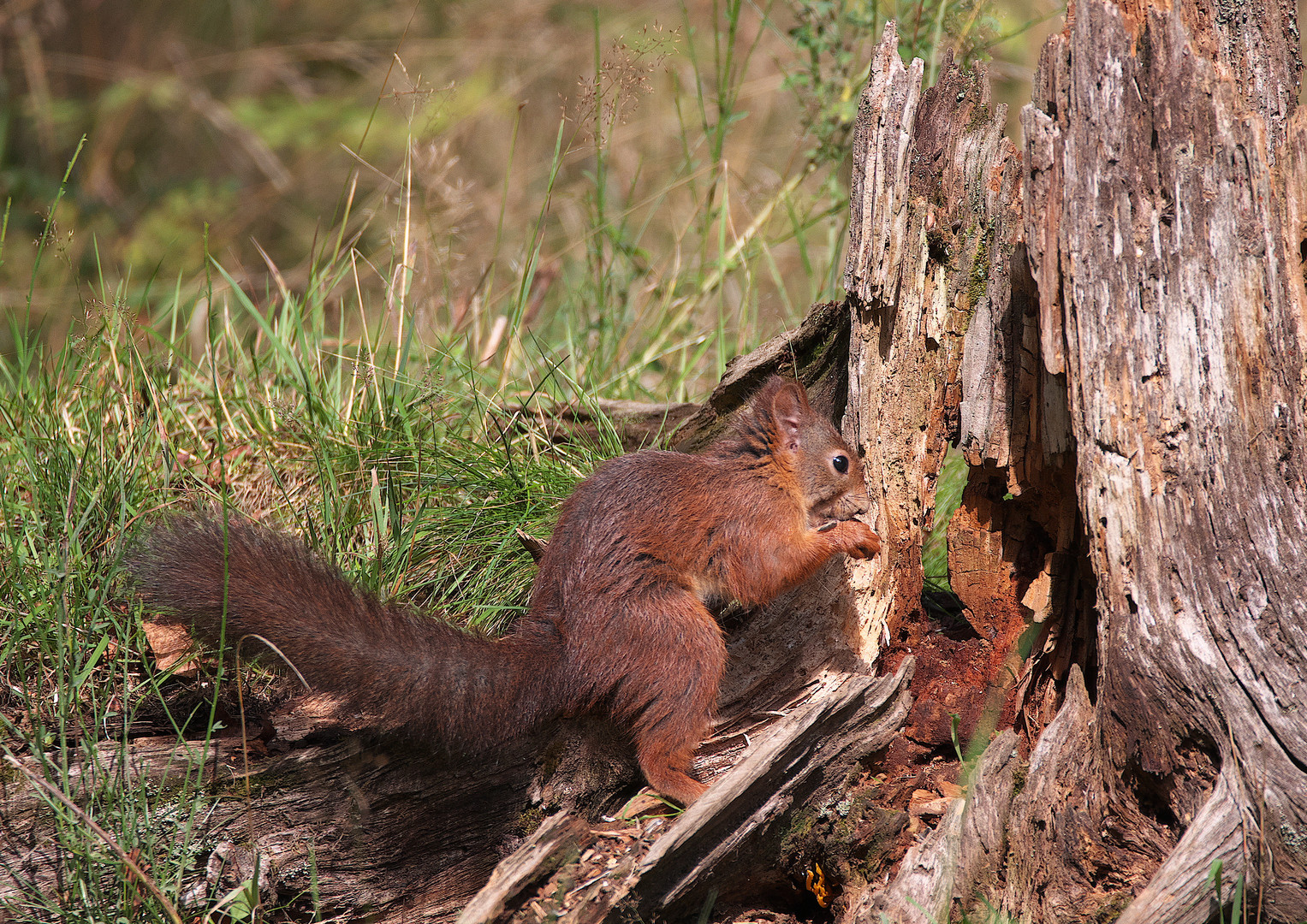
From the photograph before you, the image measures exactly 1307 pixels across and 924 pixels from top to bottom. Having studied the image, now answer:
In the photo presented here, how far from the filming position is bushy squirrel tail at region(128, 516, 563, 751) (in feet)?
7.64

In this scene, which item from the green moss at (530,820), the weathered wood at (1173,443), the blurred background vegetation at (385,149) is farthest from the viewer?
the blurred background vegetation at (385,149)

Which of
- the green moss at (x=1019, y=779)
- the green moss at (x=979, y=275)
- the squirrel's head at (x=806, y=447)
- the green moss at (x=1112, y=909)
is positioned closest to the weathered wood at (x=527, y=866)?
the green moss at (x=1019, y=779)

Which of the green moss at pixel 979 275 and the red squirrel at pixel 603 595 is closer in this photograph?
the red squirrel at pixel 603 595

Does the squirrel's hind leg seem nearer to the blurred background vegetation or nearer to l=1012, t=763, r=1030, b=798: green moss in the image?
l=1012, t=763, r=1030, b=798: green moss

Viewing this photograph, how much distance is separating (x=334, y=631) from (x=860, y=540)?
4.43ft

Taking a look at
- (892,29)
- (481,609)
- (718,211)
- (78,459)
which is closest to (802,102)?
(718,211)

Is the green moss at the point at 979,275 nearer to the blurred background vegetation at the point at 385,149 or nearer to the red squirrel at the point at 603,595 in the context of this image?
the red squirrel at the point at 603,595

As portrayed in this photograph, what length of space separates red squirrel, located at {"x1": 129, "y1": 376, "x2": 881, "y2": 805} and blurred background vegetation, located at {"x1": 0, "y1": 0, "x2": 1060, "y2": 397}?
1238mm

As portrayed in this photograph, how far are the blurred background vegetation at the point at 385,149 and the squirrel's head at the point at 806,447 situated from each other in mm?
1113

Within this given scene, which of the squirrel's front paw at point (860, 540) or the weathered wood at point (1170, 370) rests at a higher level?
the weathered wood at point (1170, 370)

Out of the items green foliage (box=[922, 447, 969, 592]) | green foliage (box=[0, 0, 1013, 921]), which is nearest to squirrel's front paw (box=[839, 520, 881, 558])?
green foliage (box=[922, 447, 969, 592])

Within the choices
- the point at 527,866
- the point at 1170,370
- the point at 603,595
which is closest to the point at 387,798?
the point at 527,866

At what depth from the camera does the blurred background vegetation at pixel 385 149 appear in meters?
4.54

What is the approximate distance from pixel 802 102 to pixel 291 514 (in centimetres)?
244
